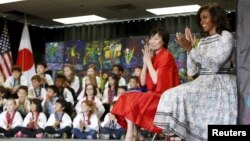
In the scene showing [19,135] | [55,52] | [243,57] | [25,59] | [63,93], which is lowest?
[19,135]

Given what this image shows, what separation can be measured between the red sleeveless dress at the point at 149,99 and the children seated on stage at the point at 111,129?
106 inches

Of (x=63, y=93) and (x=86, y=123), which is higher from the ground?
(x=63, y=93)

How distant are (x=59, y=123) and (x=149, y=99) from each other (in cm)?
337

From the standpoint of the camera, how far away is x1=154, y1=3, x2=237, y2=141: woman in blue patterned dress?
207 cm

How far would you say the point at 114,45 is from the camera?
872cm

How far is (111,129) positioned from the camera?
5277 millimetres

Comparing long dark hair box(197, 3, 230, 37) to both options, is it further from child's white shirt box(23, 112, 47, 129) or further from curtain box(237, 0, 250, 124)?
child's white shirt box(23, 112, 47, 129)

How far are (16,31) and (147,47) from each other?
8044 mm

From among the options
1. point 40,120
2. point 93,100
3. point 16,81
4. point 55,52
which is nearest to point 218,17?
point 93,100

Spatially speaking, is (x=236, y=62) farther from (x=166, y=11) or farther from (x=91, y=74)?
(x=166, y=11)

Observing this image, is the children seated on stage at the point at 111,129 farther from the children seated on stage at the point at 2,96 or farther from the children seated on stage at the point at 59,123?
the children seated on stage at the point at 2,96

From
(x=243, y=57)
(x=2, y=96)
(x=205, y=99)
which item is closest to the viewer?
(x=243, y=57)

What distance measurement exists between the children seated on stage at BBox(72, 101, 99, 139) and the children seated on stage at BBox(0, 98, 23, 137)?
2.88 ft

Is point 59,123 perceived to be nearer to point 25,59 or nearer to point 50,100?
point 50,100
